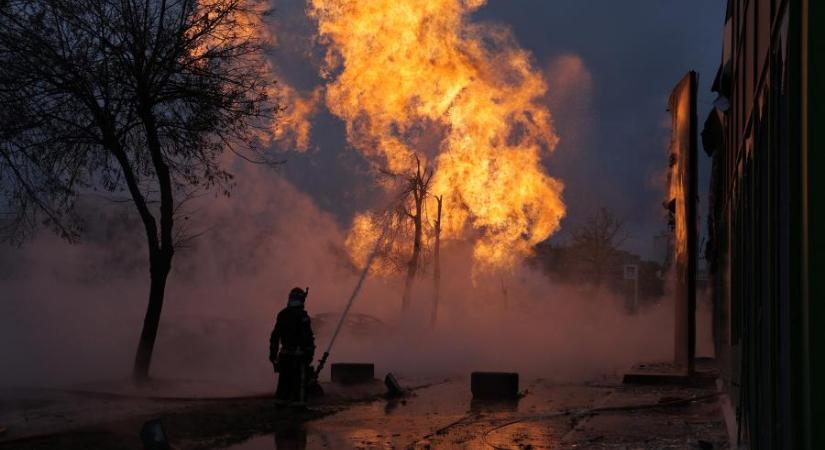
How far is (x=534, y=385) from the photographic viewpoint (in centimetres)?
1866

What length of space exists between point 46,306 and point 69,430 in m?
13.8

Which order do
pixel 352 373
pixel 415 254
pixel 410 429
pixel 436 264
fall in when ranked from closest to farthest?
pixel 410 429 → pixel 352 373 → pixel 415 254 → pixel 436 264

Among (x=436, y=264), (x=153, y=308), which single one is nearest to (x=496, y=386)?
(x=153, y=308)

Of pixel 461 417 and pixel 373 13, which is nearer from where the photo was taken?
pixel 461 417

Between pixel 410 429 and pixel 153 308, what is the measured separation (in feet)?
21.1

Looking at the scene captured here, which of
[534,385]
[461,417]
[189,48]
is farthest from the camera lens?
[534,385]

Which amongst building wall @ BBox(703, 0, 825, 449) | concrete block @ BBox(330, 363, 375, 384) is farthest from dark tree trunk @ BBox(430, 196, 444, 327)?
building wall @ BBox(703, 0, 825, 449)

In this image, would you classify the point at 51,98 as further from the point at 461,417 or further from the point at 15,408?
the point at 461,417

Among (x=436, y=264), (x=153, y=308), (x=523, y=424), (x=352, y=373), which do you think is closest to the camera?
(x=523, y=424)

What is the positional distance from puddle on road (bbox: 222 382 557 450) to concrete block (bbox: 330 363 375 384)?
8.07ft

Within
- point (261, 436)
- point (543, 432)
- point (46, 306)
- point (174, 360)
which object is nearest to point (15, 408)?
point (261, 436)

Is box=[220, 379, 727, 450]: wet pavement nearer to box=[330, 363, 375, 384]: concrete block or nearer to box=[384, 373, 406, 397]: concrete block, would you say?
box=[384, 373, 406, 397]: concrete block

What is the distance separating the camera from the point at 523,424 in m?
12.3

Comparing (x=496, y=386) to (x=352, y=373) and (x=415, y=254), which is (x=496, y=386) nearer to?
(x=352, y=373)
